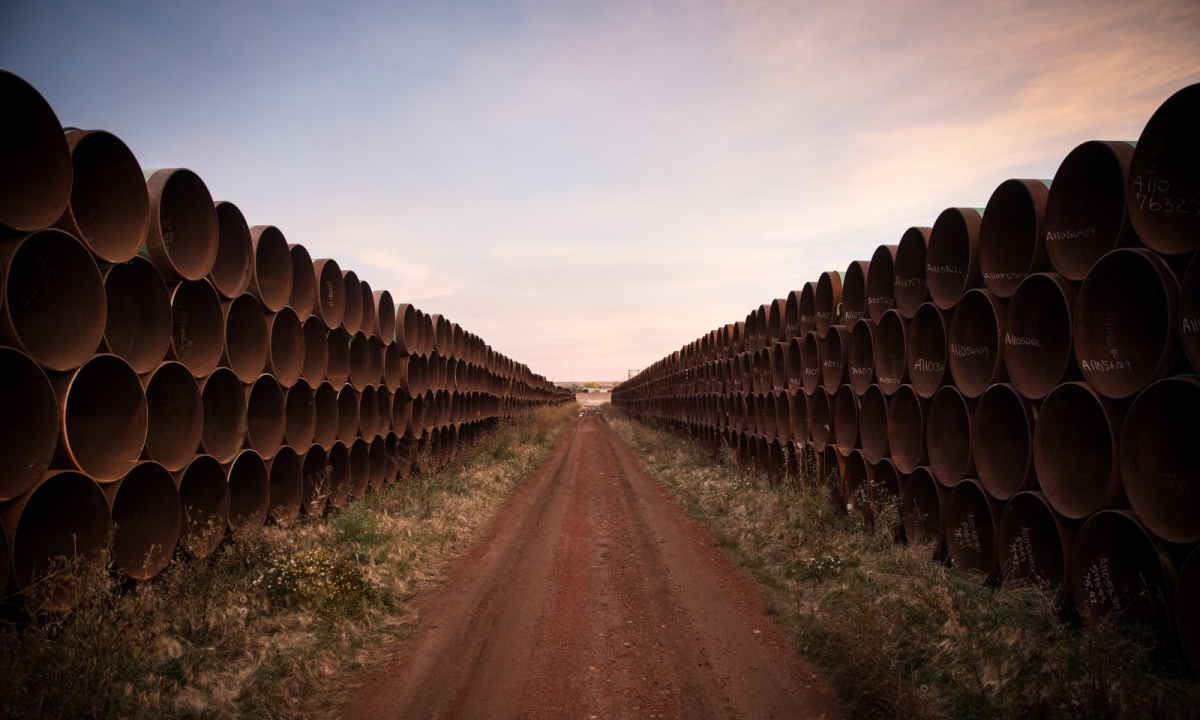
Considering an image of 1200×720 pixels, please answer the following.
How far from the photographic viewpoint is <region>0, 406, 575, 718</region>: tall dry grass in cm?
360

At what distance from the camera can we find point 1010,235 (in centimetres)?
564

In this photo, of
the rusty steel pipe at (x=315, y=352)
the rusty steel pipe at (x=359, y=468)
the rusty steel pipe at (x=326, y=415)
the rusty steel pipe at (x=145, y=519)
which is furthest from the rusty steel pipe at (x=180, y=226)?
the rusty steel pipe at (x=359, y=468)

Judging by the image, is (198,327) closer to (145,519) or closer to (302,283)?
(145,519)

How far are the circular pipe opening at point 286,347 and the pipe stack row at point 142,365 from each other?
21 mm

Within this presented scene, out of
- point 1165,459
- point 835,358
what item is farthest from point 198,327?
point 835,358

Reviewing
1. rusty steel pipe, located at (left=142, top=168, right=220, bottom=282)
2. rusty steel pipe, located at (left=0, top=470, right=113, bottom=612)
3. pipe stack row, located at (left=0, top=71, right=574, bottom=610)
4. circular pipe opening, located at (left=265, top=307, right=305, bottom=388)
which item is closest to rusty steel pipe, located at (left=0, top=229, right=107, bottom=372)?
pipe stack row, located at (left=0, top=71, right=574, bottom=610)

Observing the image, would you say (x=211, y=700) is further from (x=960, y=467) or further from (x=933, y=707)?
(x=960, y=467)

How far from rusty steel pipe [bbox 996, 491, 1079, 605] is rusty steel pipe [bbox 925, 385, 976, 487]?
696 mm

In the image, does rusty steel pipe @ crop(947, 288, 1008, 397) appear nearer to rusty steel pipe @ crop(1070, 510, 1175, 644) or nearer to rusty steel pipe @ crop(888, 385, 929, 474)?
rusty steel pipe @ crop(888, 385, 929, 474)

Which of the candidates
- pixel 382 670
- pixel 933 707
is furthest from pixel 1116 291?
pixel 382 670

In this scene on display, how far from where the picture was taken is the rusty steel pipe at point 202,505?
560 cm

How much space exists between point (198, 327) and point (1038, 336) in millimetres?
6867

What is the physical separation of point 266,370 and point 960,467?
22.4 ft

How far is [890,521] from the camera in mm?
7133
